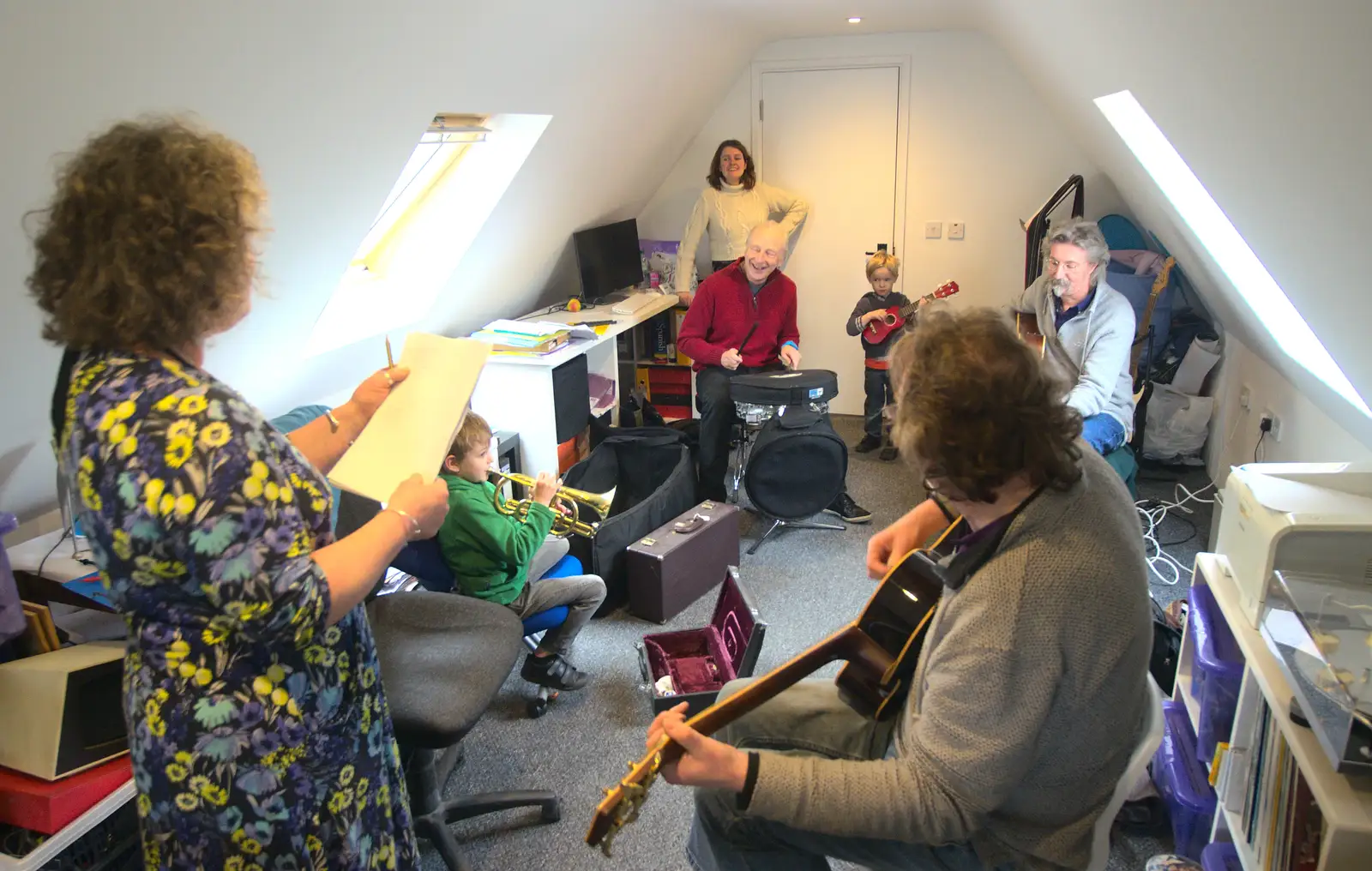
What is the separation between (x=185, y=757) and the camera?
1.18 meters

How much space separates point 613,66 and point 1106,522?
2417 mm

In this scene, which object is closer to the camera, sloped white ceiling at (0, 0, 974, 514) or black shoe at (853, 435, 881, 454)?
sloped white ceiling at (0, 0, 974, 514)

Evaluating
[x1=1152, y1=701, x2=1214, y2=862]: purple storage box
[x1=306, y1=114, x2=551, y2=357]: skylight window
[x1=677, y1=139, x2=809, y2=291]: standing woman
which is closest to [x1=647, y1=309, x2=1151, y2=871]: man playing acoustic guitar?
[x1=1152, y1=701, x2=1214, y2=862]: purple storage box

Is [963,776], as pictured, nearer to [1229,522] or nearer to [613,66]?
[1229,522]

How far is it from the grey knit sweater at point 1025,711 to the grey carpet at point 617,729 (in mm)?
832

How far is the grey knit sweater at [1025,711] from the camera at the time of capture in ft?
3.68

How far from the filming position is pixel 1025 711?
112 cm

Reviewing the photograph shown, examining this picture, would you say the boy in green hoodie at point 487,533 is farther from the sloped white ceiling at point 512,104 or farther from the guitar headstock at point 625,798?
the guitar headstock at point 625,798

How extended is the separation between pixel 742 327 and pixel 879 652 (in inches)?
95.6

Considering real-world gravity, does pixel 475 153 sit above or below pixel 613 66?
below

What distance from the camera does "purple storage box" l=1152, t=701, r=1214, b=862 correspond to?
6.01 feet

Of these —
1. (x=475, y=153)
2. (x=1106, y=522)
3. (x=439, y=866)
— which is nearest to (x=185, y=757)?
(x=439, y=866)

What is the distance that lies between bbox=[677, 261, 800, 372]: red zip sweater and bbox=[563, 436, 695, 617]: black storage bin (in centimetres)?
53

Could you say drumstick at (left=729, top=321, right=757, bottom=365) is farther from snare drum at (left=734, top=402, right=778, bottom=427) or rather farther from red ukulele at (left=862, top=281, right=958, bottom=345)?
red ukulele at (left=862, top=281, right=958, bottom=345)
